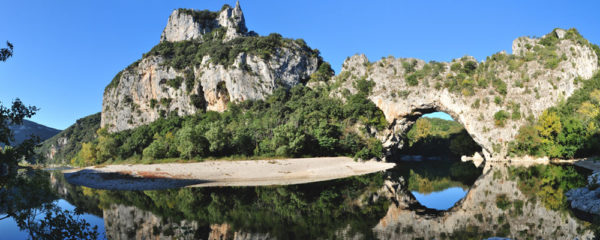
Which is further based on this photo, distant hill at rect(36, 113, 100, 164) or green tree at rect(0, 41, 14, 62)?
distant hill at rect(36, 113, 100, 164)

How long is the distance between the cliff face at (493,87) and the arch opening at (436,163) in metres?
3.86

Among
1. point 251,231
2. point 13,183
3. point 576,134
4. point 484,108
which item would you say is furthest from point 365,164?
point 13,183

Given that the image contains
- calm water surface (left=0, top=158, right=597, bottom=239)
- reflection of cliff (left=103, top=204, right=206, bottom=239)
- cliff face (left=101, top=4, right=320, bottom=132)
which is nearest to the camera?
calm water surface (left=0, top=158, right=597, bottom=239)

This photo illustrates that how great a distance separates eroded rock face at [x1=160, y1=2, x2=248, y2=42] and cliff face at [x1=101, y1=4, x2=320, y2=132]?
0.35 meters

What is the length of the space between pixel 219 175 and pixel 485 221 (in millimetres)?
28150

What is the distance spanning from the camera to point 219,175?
35.7 m

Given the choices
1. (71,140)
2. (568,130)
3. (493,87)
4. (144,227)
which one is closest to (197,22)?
(71,140)

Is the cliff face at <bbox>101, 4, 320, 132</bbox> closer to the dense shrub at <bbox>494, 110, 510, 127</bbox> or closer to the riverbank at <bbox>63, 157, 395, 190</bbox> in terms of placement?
the riverbank at <bbox>63, 157, 395, 190</bbox>

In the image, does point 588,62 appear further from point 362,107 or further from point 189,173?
point 189,173

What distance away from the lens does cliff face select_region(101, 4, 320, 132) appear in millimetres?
75000

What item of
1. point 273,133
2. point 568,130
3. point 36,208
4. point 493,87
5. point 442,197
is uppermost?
point 493,87

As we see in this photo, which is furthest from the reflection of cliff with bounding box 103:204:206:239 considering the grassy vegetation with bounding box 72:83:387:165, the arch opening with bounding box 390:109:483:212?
the grassy vegetation with bounding box 72:83:387:165

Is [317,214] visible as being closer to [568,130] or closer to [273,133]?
[273,133]

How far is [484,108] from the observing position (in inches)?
2094
